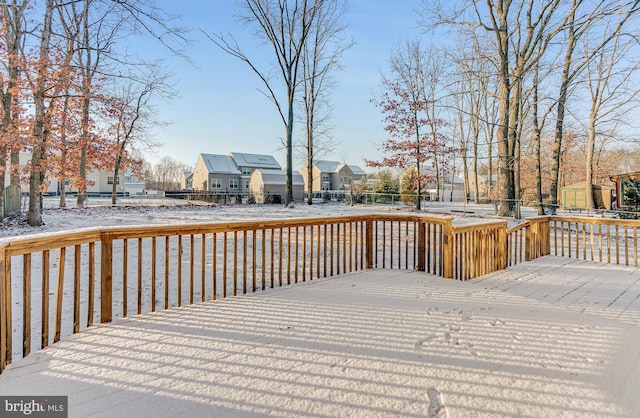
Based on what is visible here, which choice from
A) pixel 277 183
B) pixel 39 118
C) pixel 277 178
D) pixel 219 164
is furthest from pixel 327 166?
pixel 39 118

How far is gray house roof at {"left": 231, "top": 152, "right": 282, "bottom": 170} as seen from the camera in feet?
122

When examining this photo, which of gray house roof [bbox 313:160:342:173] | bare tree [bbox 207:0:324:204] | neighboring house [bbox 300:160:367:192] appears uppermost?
bare tree [bbox 207:0:324:204]

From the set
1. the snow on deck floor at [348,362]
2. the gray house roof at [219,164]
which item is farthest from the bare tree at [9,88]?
the gray house roof at [219,164]

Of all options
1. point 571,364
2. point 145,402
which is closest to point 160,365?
point 145,402

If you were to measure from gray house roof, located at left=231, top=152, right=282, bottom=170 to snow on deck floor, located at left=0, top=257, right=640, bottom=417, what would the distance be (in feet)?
116

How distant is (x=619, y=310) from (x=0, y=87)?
13.7m

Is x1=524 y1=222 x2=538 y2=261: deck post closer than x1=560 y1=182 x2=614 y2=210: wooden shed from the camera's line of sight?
Yes

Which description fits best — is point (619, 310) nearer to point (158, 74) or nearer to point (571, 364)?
point (571, 364)

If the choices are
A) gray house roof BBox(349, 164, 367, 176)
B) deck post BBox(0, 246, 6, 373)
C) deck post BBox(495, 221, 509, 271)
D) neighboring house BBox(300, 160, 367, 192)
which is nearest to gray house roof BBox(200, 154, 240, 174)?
neighboring house BBox(300, 160, 367, 192)

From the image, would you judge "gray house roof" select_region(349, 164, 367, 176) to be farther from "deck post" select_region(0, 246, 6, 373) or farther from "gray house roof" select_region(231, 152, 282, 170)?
"deck post" select_region(0, 246, 6, 373)

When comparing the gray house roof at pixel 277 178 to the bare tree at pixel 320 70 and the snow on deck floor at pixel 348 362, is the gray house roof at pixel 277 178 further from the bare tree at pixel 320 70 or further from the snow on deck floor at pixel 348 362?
the snow on deck floor at pixel 348 362

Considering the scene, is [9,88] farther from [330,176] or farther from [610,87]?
[330,176]

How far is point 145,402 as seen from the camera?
1645 millimetres

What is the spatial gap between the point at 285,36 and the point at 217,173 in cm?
2207
